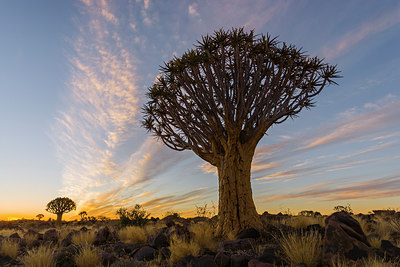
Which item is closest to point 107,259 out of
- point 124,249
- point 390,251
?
point 124,249

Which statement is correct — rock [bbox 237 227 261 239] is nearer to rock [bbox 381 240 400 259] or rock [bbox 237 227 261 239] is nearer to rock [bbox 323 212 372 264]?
rock [bbox 323 212 372 264]

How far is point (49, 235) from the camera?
37.9ft

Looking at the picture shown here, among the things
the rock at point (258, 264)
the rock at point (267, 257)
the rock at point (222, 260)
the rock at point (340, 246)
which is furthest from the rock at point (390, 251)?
the rock at point (222, 260)

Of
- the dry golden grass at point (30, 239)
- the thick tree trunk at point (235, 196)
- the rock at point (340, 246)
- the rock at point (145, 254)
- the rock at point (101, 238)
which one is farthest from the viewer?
the dry golden grass at point (30, 239)

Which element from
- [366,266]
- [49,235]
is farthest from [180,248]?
[49,235]

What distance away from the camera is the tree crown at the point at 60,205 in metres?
28.6

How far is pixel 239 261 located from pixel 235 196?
4004mm

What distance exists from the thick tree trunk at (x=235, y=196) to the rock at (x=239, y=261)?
350 centimetres

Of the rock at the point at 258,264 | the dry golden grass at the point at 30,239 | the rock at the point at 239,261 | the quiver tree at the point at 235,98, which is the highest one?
the quiver tree at the point at 235,98

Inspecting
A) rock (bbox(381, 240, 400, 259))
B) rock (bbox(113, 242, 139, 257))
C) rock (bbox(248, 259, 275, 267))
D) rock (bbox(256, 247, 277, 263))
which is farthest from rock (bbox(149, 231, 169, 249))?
rock (bbox(381, 240, 400, 259))

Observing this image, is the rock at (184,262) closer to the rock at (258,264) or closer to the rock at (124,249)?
the rock at (258,264)

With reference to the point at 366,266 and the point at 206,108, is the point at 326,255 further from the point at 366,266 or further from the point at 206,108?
the point at 206,108

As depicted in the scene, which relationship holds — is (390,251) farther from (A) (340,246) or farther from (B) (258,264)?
(B) (258,264)

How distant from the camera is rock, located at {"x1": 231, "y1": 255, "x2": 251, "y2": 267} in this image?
548cm
